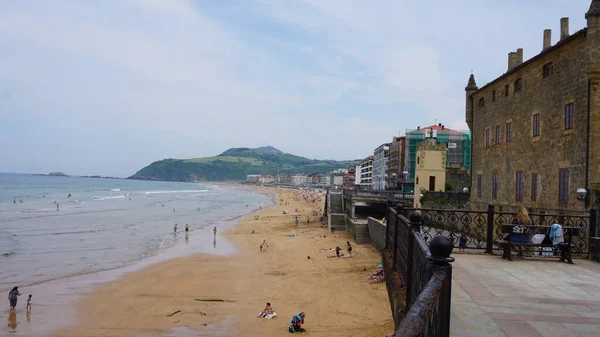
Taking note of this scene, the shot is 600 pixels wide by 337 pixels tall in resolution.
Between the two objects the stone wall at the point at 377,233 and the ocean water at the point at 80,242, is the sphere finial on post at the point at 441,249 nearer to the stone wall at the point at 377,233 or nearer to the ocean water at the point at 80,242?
the stone wall at the point at 377,233

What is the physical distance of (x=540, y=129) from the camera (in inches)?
842

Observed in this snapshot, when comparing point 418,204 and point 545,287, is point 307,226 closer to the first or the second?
point 418,204

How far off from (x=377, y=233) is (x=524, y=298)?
2284 centimetres

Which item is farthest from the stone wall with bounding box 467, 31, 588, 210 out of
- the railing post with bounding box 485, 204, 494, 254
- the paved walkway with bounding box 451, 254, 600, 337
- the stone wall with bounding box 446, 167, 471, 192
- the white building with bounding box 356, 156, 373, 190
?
the white building with bounding box 356, 156, 373, 190

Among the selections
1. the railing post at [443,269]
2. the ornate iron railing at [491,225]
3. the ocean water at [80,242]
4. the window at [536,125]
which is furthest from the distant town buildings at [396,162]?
the railing post at [443,269]

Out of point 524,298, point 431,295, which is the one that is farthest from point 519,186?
point 431,295

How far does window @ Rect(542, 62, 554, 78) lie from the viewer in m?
20.5

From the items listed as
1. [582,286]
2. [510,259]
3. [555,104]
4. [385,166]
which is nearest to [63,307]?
[510,259]

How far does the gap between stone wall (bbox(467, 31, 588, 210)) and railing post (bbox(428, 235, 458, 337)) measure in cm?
1705

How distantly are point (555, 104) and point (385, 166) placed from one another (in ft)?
246

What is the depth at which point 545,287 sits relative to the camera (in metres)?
7.82

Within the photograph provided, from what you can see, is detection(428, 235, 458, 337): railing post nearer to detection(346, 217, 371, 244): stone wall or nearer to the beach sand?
the beach sand

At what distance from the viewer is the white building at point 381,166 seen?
95.3 m

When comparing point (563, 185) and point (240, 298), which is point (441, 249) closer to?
point (563, 185)
